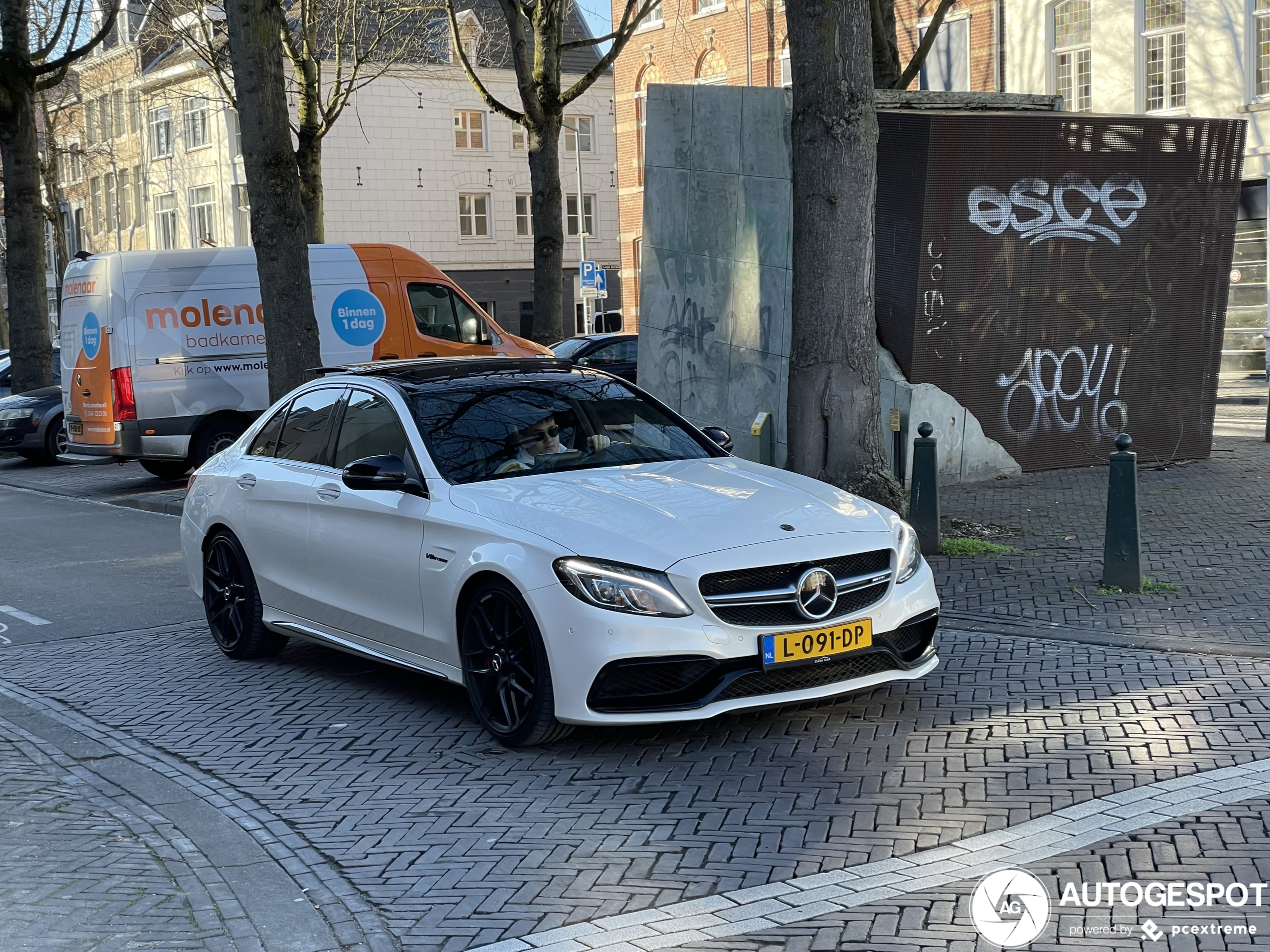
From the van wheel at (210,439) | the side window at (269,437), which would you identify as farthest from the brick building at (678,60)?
the side window at (269,437)

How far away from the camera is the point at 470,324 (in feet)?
61.7

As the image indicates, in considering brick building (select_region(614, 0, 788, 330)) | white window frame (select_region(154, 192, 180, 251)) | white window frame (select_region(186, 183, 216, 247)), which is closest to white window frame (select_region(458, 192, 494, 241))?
white window frame (select_region(186, 183, 216, 247))

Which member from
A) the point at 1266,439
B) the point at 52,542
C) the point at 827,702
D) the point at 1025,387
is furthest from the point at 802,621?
the point at 1266,439

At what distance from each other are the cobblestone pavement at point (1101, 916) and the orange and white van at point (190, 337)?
44.7 feet

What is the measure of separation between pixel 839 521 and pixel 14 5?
21.7 metres

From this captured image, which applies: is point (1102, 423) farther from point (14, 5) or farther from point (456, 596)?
point (14, 5)

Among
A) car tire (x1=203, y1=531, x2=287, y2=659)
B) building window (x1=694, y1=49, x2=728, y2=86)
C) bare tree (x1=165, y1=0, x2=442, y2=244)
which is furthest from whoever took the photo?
building window (x1=694, y1=49, x2=728, y2=86)

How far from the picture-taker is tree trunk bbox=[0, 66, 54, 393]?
927 inches

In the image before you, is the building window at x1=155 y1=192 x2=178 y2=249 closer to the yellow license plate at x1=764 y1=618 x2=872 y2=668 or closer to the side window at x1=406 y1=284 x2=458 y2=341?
the side window at x1=406 y1=284 x2=458 y2=341

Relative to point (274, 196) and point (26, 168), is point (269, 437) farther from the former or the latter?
point (26, 168)

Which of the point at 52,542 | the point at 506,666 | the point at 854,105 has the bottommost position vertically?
the point at 52,542

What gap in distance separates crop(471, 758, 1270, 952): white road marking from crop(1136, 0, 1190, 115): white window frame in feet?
74.7

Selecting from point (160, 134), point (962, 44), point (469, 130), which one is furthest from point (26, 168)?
point (160, 134)

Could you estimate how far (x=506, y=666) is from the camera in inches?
233
